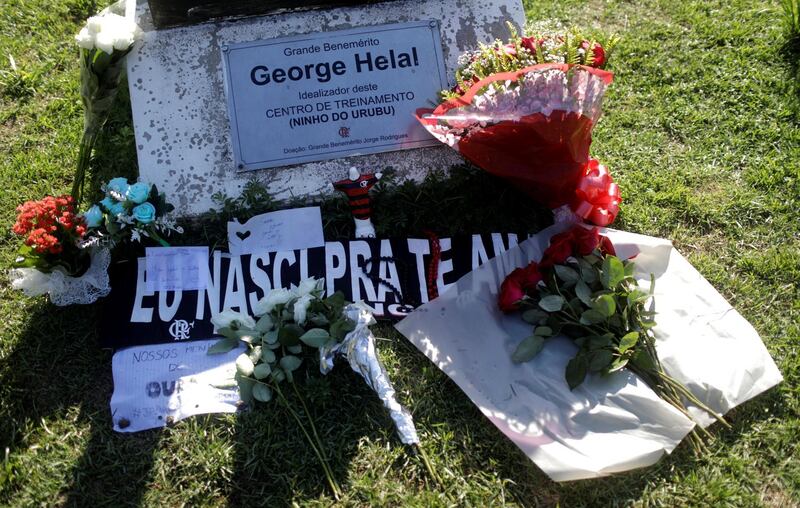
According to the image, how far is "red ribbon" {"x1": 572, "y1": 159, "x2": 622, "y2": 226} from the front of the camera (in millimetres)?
2920

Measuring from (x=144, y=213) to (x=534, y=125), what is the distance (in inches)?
67.7

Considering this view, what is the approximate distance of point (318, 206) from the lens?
10.2ft

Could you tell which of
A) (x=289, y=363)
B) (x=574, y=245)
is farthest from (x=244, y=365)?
(x=574, y=245)

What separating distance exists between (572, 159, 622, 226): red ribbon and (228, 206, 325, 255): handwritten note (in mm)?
1201

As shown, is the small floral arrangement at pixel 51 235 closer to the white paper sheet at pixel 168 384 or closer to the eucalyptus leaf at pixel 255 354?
the white paper sheet at pixel 168 384

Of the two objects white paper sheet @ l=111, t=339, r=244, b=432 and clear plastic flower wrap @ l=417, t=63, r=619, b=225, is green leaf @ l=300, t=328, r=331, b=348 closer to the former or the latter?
white paper sheet @ l=111, t=339, r=244, b=432

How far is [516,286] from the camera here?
107 inches

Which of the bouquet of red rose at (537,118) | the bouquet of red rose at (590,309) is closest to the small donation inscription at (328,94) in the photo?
the bouquet of red rose at (537,118)

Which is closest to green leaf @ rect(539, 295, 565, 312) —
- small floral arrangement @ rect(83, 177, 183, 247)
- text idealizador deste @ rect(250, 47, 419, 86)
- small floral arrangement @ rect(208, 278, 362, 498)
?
small floral arrangement @ rect(208, 278, 362, 498)

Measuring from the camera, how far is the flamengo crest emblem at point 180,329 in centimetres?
276

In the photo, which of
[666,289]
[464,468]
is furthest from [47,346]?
[666,289]

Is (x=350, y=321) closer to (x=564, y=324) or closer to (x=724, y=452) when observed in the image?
(x=564, y=324)

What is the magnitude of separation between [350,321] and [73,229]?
1219 millimetres

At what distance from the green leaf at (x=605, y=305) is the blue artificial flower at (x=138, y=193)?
200 centimetres
